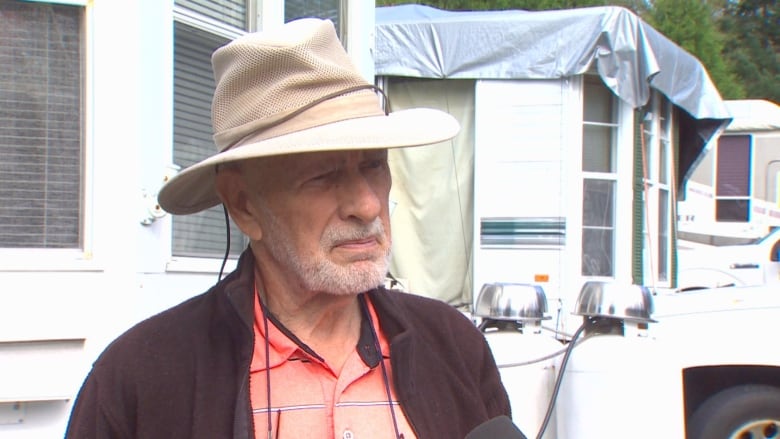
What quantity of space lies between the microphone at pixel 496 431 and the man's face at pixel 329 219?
40 centimetres

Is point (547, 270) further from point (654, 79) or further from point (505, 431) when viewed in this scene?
point (505, 431)

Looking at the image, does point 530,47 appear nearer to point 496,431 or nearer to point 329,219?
point 329,219

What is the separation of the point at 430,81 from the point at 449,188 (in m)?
1.04

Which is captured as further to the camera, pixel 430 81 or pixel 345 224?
pixel 430 81

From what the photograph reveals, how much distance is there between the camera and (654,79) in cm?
873

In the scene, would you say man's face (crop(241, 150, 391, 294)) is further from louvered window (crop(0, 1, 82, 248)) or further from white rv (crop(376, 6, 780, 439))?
white rv (crop(376, 6, 780, 439))

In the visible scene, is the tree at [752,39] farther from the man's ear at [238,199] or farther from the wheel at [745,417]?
the man's ear at [238,199]

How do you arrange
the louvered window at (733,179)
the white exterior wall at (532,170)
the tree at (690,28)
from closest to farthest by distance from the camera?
the white exterior wall at (532,170), the louvered window at (733,179), the tree at (690,28)

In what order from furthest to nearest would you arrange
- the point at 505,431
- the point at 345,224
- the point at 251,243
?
the point at 251,243
the point at 345,224
the point at 505,431

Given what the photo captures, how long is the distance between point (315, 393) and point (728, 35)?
33.4 meters

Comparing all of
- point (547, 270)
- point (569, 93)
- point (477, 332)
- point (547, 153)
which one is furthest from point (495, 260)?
point (477, 332)

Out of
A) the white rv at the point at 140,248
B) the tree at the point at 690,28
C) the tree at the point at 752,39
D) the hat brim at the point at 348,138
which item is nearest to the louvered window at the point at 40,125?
the white rv at the point at 140,248

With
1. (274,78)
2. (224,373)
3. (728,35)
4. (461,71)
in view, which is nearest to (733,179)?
(461,71)

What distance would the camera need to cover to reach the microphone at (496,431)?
1.54 meters
